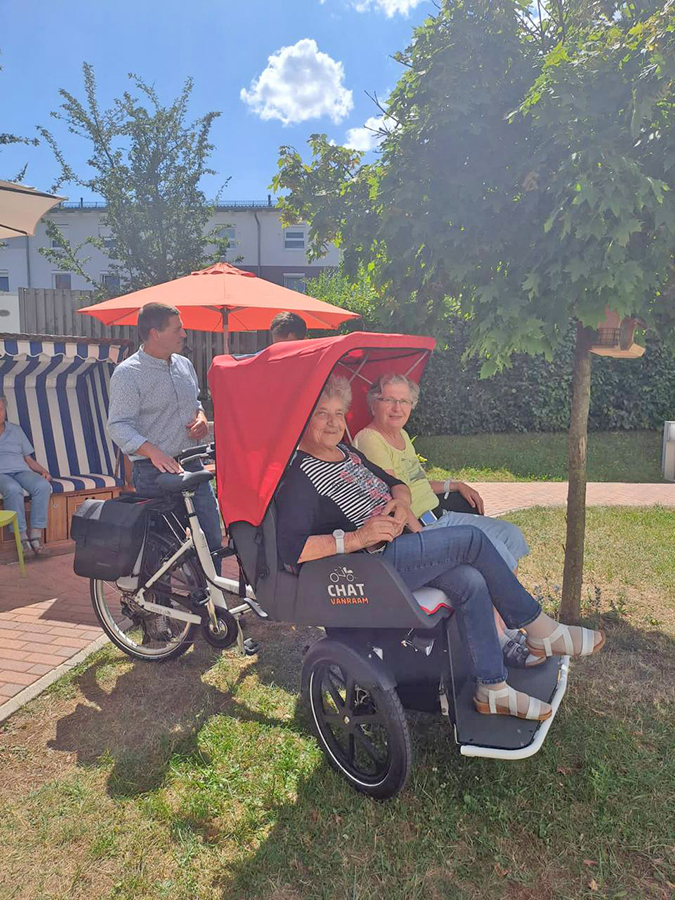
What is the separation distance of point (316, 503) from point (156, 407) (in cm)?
174

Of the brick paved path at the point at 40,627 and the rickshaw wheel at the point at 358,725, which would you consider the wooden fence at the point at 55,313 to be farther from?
the rickshaw wheel at the point at 358,725

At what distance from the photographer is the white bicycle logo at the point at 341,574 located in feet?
8.45

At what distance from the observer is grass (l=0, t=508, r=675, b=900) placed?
94.0 inches

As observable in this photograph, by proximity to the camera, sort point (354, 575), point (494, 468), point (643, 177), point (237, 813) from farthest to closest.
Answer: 1. point (494, 468)
2. point (643, 177)
3. point (237, 813)
4. point (354, 575)

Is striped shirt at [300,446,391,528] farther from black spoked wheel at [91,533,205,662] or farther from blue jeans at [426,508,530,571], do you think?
black spoked wheel at [91,533,205,662]

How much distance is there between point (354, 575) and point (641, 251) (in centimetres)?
238

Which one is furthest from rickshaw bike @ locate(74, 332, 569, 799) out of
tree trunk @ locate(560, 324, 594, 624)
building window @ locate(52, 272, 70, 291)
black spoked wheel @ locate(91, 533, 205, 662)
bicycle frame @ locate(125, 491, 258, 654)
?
building window @ locate(52, 272, 70, 291)

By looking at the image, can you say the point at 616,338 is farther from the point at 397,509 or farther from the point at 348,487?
the point at 348,487

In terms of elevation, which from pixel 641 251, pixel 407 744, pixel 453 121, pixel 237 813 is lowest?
pixel 237 813

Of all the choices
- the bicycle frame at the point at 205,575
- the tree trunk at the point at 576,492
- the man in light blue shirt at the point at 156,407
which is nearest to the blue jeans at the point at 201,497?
the man in light blue shirt at the point at 156,407

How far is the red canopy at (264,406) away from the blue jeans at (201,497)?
1.06 meters

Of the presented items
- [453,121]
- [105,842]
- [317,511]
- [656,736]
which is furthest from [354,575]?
[453,121]

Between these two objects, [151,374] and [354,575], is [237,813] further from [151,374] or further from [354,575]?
[151,374]

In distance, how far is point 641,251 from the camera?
350 cm
